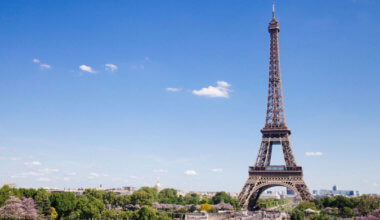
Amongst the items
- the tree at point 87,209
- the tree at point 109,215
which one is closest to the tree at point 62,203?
the tree at point 87,209

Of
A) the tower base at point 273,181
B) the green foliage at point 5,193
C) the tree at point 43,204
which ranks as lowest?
the tree at point 43,204

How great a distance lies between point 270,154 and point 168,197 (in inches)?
1972

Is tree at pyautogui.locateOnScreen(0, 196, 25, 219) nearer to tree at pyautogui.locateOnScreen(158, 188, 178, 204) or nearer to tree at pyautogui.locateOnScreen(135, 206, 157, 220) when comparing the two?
tree at pyautogui.locateOnScreen(135, 206, 157, 220)

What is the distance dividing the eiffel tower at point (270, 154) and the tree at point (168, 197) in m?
33.0

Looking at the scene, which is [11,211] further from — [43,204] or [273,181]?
[273,181]

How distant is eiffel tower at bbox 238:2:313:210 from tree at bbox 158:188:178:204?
108ft

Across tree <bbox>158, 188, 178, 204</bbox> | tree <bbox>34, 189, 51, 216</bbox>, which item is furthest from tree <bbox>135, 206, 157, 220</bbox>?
tree <bbox>158, 188, 178, 204</bbox>

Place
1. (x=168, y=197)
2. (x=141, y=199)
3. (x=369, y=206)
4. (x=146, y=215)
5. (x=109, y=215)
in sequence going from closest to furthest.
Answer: (x=146, y=215), (x=109, y=215), (x=369, y=206), (x=141, y=199), (x=168, y=197)

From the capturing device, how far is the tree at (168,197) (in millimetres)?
113062

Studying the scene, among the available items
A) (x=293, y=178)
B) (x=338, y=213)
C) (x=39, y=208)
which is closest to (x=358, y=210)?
(x=338, y=213)

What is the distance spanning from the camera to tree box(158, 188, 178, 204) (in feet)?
371

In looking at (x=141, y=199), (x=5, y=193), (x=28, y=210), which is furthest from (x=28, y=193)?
(x=141, y=199)

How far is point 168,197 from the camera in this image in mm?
123500

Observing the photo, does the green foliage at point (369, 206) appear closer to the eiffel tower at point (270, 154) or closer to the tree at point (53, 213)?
the eiffel tower at point (270, 154)
